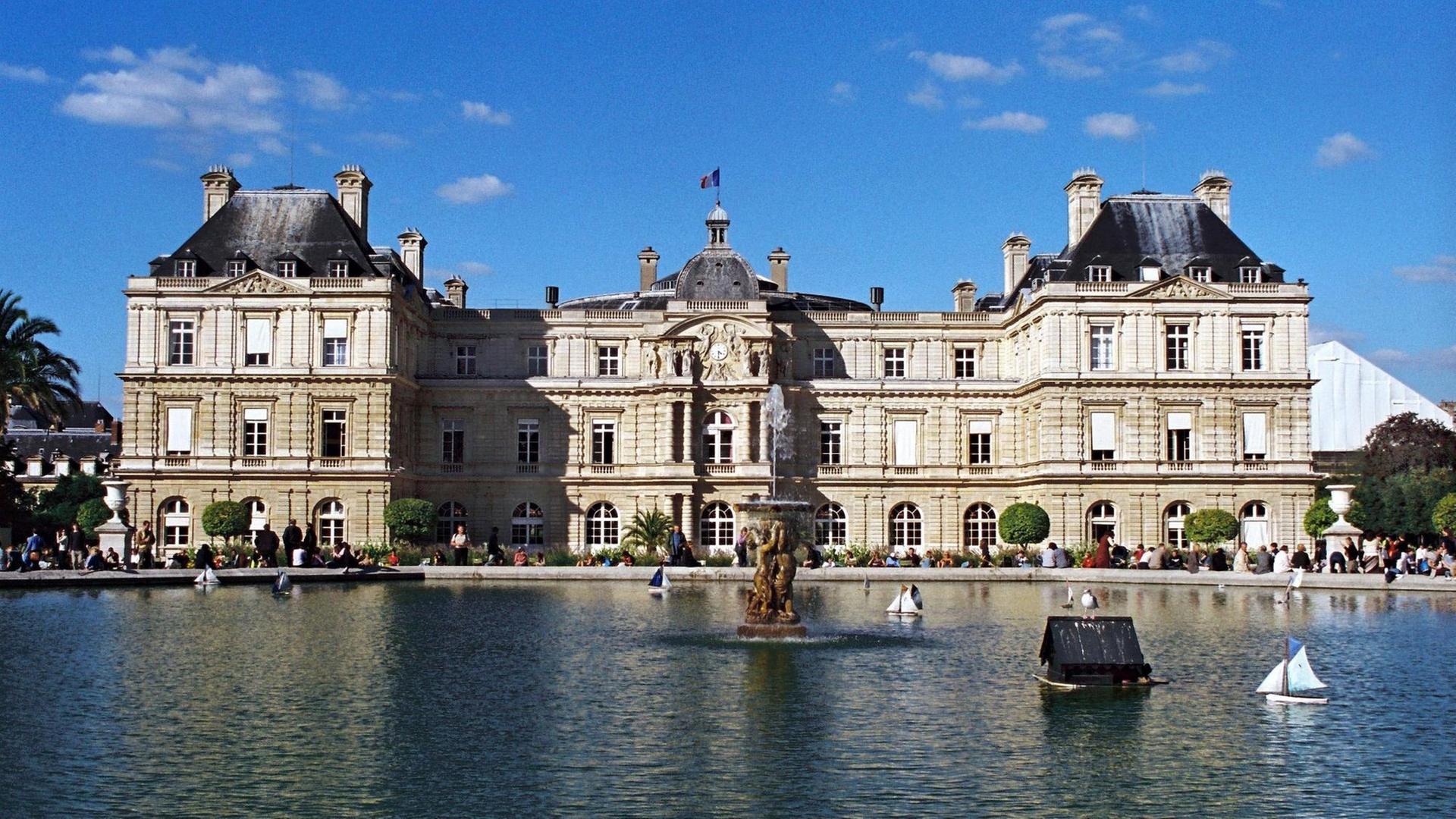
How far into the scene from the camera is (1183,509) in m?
60.6

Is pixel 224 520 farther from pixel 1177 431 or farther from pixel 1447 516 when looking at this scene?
pixel 1447 516

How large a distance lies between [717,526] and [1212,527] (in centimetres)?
1925

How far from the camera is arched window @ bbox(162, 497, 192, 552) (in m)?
A: 57.4

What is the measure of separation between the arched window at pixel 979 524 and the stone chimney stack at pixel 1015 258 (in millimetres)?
10706

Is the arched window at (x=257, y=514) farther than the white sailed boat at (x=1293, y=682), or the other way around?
the arched window at (x=257, y=514)

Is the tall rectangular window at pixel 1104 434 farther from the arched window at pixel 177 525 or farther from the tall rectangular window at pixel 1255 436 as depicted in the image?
the arched window at pixel 177 525

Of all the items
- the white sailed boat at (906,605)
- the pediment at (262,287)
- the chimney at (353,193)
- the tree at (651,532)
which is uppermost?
the chimney at (353,193)

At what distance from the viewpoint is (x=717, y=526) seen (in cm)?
6294

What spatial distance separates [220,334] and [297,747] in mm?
44513

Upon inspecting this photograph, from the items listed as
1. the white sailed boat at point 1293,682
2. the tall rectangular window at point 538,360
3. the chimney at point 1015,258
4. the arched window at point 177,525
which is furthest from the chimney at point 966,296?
the white sailed boat at point 1293,682

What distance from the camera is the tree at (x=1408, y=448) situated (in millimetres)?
76125

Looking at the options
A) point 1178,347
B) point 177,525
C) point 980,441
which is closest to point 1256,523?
point 1178,347

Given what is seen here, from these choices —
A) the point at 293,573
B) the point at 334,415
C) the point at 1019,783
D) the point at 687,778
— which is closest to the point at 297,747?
the point at 687,778

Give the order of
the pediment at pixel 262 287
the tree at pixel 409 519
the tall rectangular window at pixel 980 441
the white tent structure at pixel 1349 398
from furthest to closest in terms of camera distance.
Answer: the white tent structure at pixel 1349 398 < the tall rectangular window at pixel 980 441 < the pediment at pixel 262 287 < the tree at pixel 409 519
